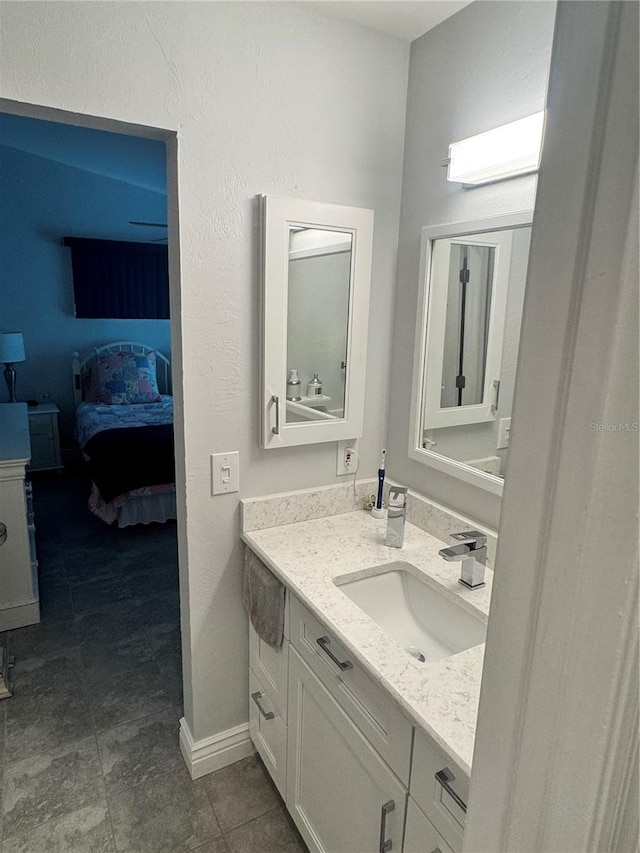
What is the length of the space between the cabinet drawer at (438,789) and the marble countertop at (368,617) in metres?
0.06

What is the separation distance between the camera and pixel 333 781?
1.41 meters

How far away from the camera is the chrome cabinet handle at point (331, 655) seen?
50.9 inches

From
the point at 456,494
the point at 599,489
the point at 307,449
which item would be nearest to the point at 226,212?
the point at 307,449

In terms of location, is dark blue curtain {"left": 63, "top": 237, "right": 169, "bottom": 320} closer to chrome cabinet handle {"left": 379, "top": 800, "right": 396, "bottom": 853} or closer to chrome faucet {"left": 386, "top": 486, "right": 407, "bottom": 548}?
chrome faucet {"left": 386, "top": 486, "right": 407, "bottom": 548}

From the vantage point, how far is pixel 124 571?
326 centimetres

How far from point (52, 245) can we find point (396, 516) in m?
4.64

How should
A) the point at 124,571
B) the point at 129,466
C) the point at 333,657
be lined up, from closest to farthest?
the point at 333,657 < the point at 124,571 < the point at 129,466

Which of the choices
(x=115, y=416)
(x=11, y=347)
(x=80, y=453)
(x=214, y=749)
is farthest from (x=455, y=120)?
(x=80, y=453)

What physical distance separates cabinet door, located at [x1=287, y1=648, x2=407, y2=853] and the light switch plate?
1.78 ft

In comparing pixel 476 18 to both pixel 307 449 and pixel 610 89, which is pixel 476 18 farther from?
pixel 610 89

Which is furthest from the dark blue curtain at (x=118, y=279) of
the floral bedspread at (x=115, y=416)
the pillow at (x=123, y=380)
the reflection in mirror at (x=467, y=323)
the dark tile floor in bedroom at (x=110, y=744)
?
the reflection in mirror at (x=467, y=323)

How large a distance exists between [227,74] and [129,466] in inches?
110

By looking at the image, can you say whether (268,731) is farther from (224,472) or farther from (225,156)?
(225,156)

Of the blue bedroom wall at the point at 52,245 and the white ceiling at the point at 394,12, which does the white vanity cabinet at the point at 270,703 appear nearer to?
the white ceiling at the point at 394,12
